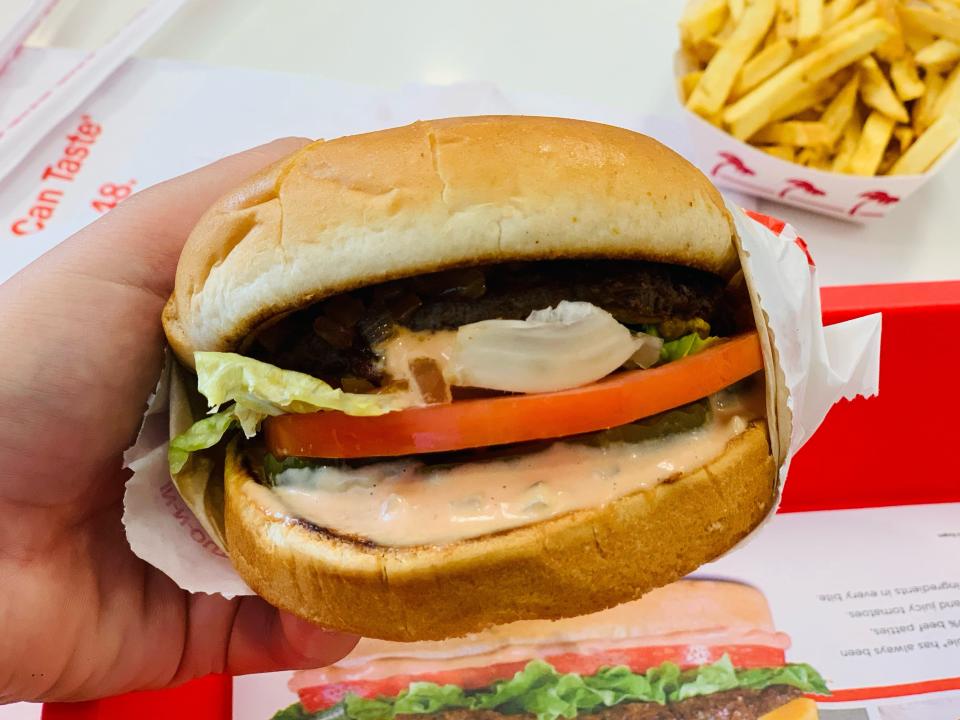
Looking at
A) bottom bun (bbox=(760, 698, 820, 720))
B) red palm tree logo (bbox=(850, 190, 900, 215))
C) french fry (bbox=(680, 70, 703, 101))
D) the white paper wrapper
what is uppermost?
french fry (bbox=(680, 70, 703, 101))

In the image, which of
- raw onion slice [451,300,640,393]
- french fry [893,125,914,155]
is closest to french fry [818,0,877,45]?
french fry [893,125,914,155]

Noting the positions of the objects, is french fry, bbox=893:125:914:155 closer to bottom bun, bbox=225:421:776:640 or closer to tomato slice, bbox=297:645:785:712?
tomato slice, bbox=297:645:785:712

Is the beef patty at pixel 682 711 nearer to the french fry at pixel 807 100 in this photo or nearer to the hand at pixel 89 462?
the hand at pixel 89 462

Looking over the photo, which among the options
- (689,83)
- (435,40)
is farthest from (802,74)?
(435,40)

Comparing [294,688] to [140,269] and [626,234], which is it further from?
[626,234]

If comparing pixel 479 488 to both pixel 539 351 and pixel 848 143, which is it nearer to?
→ pixel 539 351
